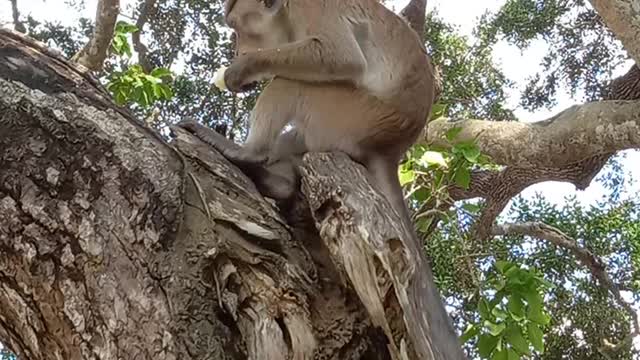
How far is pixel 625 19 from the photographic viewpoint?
3.76 meters

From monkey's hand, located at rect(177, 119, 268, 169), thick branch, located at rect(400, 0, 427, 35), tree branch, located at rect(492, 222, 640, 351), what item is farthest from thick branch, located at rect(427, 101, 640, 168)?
monkey's hand, located at rect(177, 119, 268, 169)

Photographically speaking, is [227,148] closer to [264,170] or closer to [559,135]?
[264,170]

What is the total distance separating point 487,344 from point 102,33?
1.87 meters

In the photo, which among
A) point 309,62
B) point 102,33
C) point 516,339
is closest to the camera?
point 309,62

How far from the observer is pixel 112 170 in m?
1.73

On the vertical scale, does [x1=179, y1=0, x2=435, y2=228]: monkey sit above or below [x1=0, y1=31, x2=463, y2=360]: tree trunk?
above

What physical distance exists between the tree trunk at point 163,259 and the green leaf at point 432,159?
1.59 m

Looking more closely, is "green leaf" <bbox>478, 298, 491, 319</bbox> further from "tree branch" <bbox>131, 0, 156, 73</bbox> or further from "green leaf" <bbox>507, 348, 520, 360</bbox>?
"tree branch" <bbox>131, 0, 156, 73</bbox>

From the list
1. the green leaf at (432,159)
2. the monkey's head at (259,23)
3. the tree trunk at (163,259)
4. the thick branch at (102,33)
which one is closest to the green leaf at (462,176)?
the green leaf at (432,159)

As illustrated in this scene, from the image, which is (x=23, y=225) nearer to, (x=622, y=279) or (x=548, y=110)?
(x=622, y=279)

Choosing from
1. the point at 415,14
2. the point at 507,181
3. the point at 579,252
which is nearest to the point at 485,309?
the point at 415,14

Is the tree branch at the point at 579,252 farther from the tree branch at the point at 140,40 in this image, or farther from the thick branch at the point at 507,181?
the tree branch at the point at 140,40

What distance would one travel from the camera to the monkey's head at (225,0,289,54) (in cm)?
258

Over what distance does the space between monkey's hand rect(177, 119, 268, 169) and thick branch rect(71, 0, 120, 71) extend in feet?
4.92
